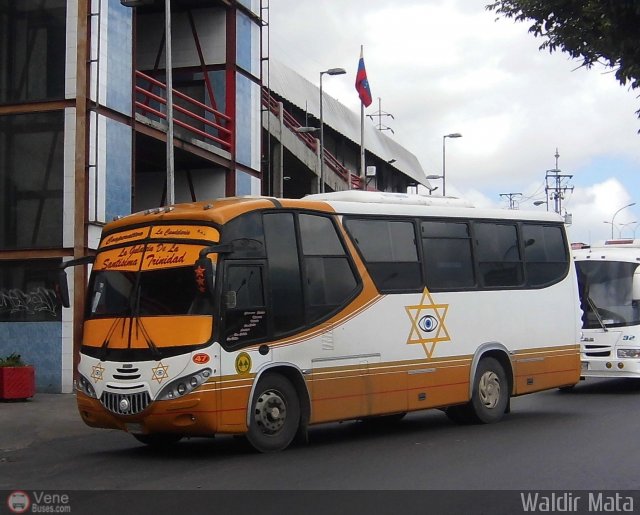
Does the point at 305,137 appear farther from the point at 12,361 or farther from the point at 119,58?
the point at 12,361

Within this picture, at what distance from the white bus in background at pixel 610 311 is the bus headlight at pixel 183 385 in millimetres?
11811

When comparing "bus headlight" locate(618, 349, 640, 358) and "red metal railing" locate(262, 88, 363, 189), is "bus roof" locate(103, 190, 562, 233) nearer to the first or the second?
"bus headlight" locate(618, 349, 640, 358)

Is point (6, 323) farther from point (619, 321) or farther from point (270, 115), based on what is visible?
point (270, 115)

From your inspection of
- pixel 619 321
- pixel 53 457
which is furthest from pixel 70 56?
pixel 619 321

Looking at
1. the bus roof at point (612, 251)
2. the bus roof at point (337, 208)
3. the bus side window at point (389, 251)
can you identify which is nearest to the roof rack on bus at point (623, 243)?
the bus roof at point (612, 251)

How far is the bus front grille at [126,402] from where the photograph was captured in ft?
36.6

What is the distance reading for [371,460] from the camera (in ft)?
36.4

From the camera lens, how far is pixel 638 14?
9.78 metres

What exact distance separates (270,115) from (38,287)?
50.2ft

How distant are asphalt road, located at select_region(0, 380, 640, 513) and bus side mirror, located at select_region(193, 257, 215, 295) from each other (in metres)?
2.00

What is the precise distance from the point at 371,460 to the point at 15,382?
1028 cm

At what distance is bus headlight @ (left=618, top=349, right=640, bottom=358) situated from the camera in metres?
20.0

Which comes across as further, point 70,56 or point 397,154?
point 397,154

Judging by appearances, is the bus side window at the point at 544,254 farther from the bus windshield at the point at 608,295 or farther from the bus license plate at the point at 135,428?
the bus license plate at the point at 135,428
